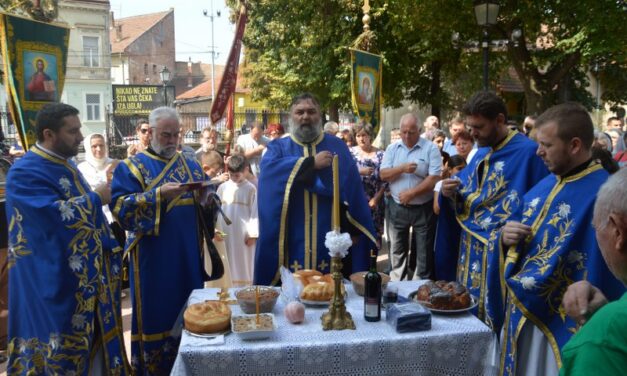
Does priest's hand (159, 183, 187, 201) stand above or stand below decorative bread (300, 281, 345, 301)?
above

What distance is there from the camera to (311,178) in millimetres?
4223

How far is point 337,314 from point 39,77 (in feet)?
11.8

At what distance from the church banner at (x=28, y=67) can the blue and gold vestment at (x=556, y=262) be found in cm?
385

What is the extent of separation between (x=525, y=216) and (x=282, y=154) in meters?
2.09

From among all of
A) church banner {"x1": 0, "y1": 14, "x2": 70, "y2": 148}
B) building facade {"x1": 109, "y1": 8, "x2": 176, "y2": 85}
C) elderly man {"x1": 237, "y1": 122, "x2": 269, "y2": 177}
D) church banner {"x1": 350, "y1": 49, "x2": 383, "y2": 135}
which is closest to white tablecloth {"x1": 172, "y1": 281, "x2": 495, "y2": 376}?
church banner {"x1": 0, "y1": 14, "x2": 70, "y2": 148}

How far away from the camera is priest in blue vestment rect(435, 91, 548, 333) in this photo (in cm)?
352

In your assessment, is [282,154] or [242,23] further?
[242,23]

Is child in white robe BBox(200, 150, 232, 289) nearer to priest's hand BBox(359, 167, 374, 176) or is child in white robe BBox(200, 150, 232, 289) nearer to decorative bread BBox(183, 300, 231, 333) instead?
priest's hand BBox(359, 167, 374, 176)

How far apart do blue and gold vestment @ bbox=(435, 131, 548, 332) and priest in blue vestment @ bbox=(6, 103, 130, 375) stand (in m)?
2.49

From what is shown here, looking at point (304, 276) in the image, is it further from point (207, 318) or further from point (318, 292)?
point (207, 318)

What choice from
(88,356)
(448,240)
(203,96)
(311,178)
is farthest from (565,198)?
(203,96)

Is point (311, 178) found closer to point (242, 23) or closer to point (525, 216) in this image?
point (525, 216)

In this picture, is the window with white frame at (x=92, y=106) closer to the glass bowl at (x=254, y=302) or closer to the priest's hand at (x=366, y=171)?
the priest's hand at (x=366, y=171)

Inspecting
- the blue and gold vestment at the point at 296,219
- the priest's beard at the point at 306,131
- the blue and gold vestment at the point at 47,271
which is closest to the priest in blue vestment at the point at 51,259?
the blue and gold vestment at the point at 47,271
